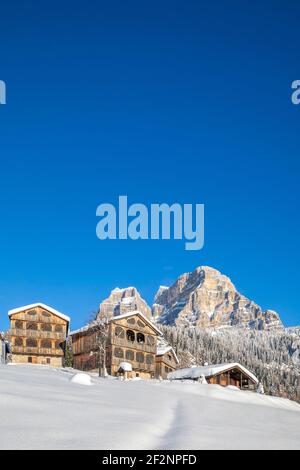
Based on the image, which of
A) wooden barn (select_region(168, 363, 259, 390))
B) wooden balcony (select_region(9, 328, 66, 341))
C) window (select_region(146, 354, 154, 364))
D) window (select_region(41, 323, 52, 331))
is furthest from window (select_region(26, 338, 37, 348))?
wooden barn (select_region(168, 363, 259, 390))

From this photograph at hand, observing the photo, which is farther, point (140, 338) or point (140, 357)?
point (140, 338)

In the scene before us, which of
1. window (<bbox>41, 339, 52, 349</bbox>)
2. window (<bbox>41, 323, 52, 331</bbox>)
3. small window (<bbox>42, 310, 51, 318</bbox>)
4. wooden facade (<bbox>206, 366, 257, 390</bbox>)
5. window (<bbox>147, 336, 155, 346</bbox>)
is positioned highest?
small window (<bbox>42, 310, 51, 318</bbox>)

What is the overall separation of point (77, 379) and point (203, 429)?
1146 cm

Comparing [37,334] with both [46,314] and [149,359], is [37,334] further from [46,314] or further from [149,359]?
[149,359]

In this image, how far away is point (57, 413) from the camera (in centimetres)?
842

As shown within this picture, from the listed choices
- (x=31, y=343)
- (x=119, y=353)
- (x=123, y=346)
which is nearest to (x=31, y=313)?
(x=31, y=343)

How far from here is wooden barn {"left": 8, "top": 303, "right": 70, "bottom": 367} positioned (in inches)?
2346

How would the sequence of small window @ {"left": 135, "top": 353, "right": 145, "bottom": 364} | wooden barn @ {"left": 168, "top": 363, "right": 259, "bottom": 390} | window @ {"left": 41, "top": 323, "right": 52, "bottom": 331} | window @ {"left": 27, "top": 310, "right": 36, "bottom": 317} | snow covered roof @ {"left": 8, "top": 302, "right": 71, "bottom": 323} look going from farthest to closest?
1. small window @ {"left": 135, "top": 353, "right": 145, "bottom": 364}
2. window @ {"left": 41, "top": 323, "right": 52, "bottom": 331}
3. window @ {"left": 27, "top": 310, "right": 36, "bottom": 317}
4. snow covered roof @ {"left": 8, "top": 302, "right": 71, "bottom": 323}
5. wooden barn @ {"left": 168, "top": 363, "right": 259, "bottom": 390}

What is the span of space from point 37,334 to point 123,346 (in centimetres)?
991

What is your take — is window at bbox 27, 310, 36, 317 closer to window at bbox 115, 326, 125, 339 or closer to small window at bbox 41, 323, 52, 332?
small window at bbox 41, 323, 52, 332

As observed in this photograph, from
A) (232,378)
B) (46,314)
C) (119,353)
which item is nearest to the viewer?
(46,314)

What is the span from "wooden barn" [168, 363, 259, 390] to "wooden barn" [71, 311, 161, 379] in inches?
153

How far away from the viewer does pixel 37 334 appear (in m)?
60.2
